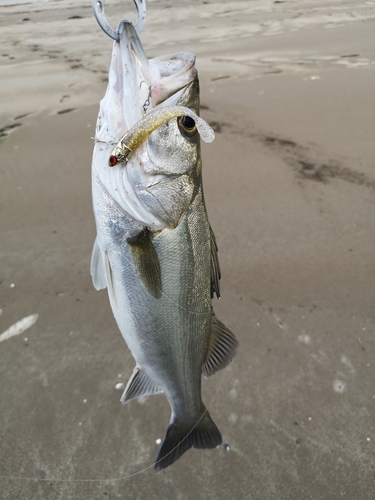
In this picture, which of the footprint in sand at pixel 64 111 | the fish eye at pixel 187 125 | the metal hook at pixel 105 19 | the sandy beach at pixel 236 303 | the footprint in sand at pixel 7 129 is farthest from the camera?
the footprint in sand at pixel 64 111

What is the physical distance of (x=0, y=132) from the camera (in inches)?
186

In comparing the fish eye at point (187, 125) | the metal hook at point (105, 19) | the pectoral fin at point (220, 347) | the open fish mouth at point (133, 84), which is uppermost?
the metal hook at point (105, 19)

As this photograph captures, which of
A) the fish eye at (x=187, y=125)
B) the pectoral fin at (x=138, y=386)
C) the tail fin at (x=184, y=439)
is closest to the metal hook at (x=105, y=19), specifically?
the fish eye at (x=187, y=125)

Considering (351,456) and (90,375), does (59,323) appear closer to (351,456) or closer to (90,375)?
(90,375)

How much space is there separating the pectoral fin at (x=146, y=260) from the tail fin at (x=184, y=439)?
80cm

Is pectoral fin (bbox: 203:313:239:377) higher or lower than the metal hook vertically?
lower

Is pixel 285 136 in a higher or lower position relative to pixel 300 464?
higher

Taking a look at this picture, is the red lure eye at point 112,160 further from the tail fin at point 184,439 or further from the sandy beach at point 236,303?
the sandy beach at point 236,303

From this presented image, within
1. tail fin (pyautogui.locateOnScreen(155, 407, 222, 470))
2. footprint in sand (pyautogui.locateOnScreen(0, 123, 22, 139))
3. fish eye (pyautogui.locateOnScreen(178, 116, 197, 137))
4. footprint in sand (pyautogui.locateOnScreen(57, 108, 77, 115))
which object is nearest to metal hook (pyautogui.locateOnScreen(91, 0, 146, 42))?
fish eye (pyautogui.locateOnScreen(178, 116, 197, 137))

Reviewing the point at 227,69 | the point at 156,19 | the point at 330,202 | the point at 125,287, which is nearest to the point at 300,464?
the point at 125,287

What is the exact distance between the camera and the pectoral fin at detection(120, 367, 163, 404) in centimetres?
189

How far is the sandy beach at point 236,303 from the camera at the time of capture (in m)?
2.26

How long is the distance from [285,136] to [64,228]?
2.96m

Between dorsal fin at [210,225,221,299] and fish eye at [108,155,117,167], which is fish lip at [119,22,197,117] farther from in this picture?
dorsal fin at [210,225,221,299]
